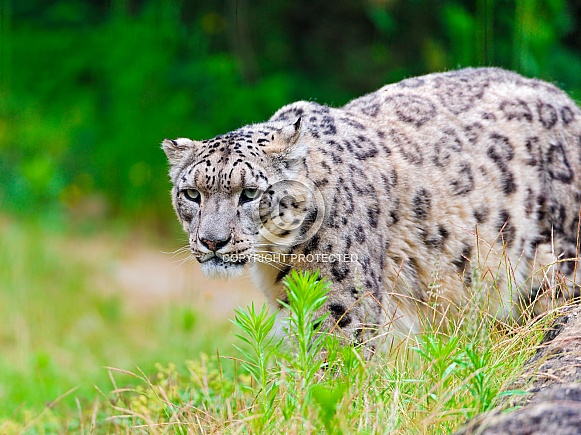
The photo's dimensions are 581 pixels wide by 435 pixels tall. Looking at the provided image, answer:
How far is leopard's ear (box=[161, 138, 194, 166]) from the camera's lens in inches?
192

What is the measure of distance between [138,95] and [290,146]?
756 centimetres

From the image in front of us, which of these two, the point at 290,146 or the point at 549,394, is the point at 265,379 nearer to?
the point at 549,394

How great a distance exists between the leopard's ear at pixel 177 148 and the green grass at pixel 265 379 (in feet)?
3.23

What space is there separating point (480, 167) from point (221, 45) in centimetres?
877

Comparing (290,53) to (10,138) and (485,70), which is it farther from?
(485,70)

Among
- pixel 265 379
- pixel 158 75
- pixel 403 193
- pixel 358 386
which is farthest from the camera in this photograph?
pixel 158 75

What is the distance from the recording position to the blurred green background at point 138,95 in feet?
29.7

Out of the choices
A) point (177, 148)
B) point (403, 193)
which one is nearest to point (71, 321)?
point (177, 148)

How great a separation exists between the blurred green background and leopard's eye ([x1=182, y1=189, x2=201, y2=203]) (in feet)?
11.3

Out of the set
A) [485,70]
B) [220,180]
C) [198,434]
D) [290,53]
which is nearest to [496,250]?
[485,70]

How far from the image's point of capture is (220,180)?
455cm

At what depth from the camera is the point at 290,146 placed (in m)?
4.66

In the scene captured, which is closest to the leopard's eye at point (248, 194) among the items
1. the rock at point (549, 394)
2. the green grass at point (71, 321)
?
the rock at point (549, 394)

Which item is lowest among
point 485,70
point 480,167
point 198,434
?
point 198,434
